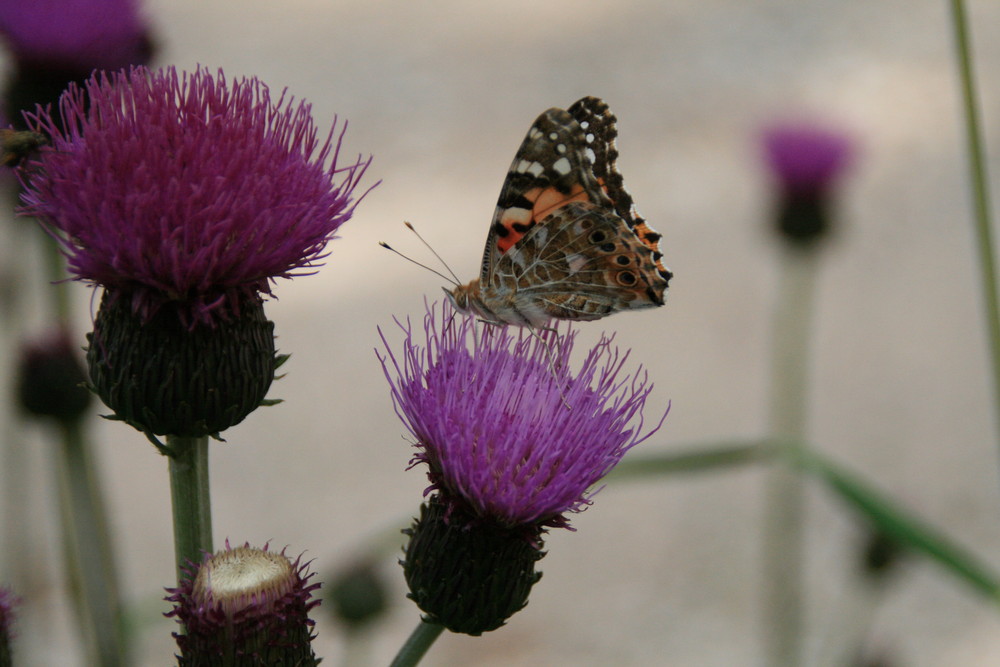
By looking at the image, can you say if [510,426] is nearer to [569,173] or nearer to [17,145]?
[569,173]

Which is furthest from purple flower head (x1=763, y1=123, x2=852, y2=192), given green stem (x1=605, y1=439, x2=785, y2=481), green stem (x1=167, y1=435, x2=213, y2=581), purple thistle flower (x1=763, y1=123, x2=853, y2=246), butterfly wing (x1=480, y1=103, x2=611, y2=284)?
green stem (x1=167, y1=435, x2=213, y2=581)

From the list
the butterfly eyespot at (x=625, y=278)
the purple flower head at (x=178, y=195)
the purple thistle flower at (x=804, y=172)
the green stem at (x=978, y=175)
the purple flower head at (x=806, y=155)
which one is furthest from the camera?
A: the purple flower head at (x=806, y=155)

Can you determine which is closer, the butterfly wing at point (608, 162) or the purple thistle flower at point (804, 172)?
the butterfly wing at point (608, 162)

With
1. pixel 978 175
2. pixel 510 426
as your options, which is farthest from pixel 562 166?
pixel 978 175

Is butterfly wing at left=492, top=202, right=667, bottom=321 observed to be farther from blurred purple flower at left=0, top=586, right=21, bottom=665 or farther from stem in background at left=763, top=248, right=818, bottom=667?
stem in background at left=763, top=248, right=818, bottom=667

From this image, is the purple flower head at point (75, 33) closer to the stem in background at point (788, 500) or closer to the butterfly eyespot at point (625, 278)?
the butterfly eyespot at point (625, 278)

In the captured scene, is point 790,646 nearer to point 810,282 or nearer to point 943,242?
point 810,282

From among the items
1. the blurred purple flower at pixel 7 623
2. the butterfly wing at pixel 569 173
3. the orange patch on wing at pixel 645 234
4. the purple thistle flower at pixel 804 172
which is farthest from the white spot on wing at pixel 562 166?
the purple thistle flower at pixel 804 172

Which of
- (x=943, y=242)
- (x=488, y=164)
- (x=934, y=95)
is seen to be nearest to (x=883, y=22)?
(x=934, y=95)
